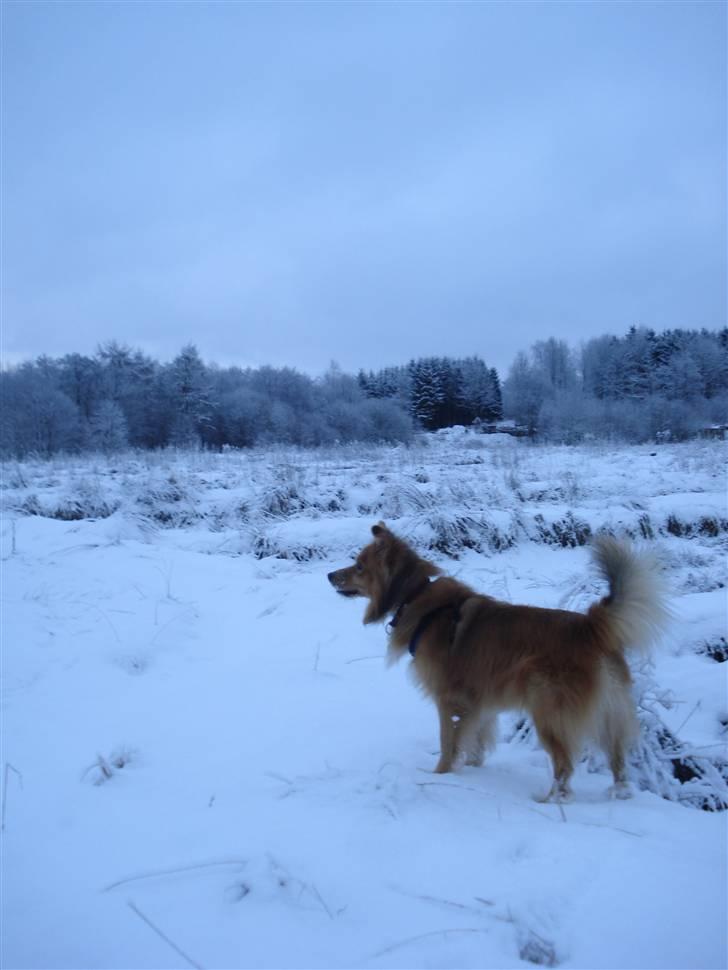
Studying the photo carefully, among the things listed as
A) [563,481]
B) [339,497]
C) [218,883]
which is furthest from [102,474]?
[218,883]

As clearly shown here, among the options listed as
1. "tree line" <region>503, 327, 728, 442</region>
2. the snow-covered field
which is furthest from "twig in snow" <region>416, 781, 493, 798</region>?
"tree line" <region>503, 327, 728, 442</region>

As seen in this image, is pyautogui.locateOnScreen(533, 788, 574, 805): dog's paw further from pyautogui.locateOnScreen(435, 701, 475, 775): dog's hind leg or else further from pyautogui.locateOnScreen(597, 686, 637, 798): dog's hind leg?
pyautogui.locateOnScreen(435, 701, 475, 775): dog's hind leg

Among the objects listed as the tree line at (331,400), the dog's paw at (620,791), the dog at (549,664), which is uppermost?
the tree line at (331,400)

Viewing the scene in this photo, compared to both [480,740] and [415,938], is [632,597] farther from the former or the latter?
[415,938]

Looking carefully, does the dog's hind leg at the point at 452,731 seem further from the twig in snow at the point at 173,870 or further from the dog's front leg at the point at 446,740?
the twig in snow at the point at 173,870

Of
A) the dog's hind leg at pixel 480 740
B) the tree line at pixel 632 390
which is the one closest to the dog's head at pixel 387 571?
the dog's hind leg at pixel 480 740

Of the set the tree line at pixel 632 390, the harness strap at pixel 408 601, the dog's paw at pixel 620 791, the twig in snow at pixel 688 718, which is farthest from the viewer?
the tree line at pixel 632 390

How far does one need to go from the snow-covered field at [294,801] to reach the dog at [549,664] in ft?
0.63

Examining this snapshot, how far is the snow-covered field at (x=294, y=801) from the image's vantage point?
5.65 ft

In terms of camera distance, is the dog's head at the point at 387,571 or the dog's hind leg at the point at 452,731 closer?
the dog's hind leg at the point at 452,731

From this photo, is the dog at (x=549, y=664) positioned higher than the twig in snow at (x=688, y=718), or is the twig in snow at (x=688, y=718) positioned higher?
the dog at (x=549, y=664)

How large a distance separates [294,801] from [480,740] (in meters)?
1.34

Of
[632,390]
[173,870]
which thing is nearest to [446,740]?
[173,870]

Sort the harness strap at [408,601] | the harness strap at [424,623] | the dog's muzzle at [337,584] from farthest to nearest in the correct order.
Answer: the dog's muzzle at [337,584] → the harness strap at [408,601] → the harness strap at [424,623]
